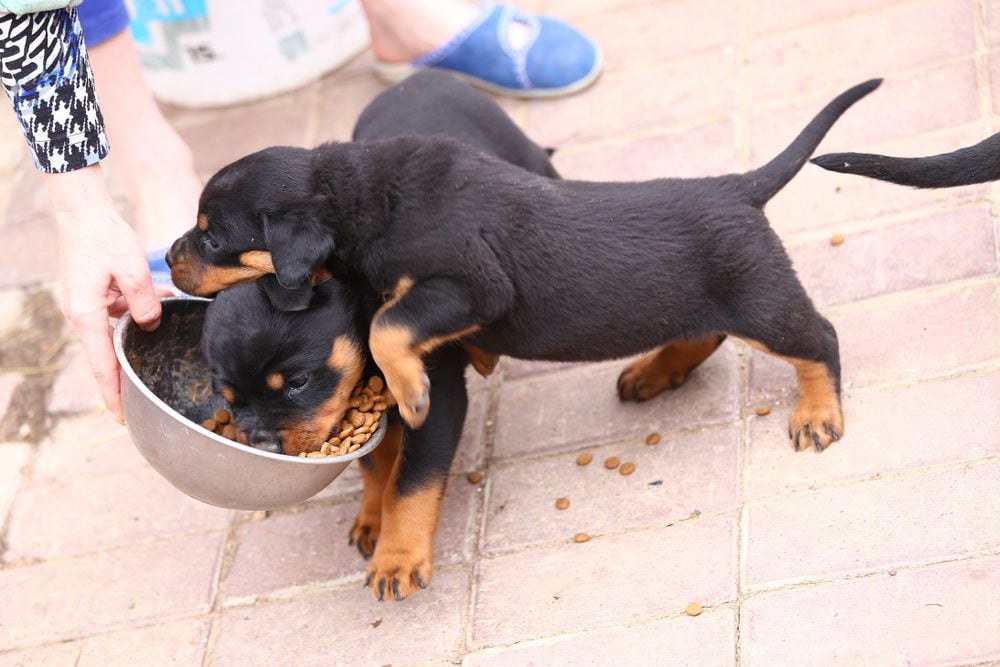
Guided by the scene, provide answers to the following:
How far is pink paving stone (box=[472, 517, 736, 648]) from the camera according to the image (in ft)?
9.31

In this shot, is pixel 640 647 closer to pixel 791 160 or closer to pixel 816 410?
pixel 816 410

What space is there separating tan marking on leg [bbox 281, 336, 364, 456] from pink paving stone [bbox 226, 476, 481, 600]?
466 mm

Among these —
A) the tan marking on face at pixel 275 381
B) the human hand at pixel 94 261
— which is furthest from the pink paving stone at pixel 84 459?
the tan marking on face at pixel 275 381

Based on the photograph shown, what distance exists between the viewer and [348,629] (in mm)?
3080

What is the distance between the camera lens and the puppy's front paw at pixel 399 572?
3.04 m

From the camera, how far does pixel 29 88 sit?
2.95 m

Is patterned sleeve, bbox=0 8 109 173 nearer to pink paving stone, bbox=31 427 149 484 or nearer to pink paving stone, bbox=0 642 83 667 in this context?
pink paving stone, bbox=31 427 149 484

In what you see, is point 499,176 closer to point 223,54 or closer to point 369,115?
point 369,115

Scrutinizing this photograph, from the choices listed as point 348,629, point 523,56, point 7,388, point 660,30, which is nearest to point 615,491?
point 348,629

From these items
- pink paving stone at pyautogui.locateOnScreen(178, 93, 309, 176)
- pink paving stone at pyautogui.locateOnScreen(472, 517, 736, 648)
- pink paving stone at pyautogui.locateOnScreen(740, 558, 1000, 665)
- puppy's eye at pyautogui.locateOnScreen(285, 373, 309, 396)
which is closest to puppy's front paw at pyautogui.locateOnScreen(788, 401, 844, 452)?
pink paving stone at pyautogui.locateOnScreen(472, 517, 736, 648)

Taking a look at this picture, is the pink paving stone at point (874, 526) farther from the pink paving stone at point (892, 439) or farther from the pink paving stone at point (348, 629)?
the pink paving stone at point (348, 629)

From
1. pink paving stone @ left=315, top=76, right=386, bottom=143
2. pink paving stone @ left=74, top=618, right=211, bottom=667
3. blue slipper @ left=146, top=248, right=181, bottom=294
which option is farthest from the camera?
pink paving stone @ left=315, top=76, right=386, bottom=143

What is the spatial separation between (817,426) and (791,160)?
706mm

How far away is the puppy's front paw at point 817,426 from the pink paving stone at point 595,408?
24cm
